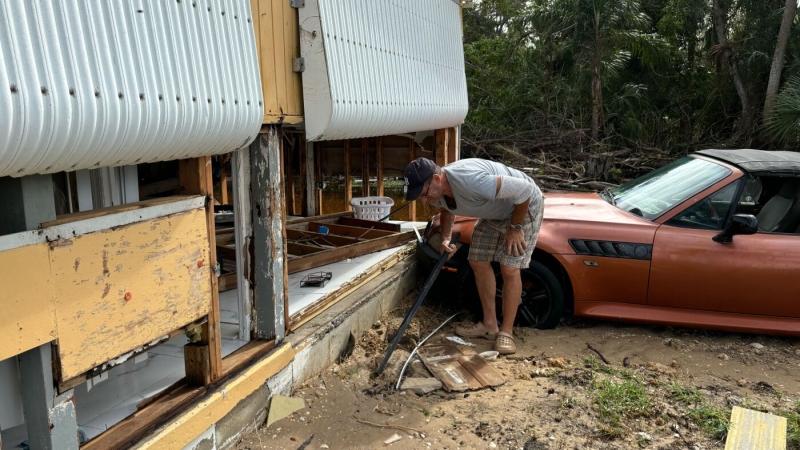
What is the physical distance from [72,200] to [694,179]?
15.5 ft

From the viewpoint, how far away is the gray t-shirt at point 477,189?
420cm

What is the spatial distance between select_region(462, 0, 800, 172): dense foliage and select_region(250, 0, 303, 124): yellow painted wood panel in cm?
963

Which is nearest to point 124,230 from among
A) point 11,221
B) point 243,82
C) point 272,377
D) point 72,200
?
point 11,221

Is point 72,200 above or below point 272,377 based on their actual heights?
above

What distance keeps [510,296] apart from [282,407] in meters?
2.06

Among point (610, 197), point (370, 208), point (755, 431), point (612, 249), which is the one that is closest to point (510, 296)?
point (612, 249)

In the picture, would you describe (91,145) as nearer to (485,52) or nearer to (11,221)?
(11,221)

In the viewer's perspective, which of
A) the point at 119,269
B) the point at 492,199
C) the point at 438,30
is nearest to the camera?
the point at 119,269

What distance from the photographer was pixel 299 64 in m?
3.81

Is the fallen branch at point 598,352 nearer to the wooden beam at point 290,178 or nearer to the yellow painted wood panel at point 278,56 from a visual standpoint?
the yellow painted wood panel at point 278,56

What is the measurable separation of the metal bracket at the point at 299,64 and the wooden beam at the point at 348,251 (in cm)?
196

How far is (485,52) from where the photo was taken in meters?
17.0

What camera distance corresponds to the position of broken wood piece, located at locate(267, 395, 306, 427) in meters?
3.55

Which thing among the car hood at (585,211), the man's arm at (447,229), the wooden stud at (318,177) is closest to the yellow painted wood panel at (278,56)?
Answer: the man's arm at (447,229)
